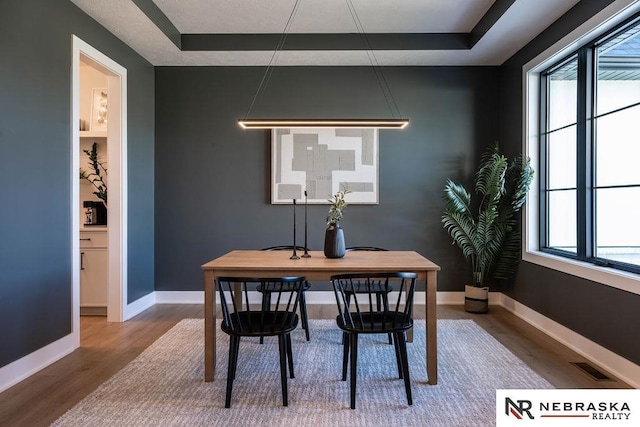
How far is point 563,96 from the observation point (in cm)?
367

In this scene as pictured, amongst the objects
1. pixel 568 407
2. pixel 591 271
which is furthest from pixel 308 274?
pixel 591 271

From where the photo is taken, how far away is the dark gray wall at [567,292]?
8.80 ft

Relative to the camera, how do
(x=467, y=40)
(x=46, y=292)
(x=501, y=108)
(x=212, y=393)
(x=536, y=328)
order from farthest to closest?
(x=501, y=108)
(x=467, y=40)
(x=536, y=328)
(x=46, y=292)
(x=212, y=393)

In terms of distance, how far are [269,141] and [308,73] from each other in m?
0.92

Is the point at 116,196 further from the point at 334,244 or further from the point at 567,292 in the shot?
the point at 567,292

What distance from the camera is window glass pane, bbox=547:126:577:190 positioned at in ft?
Result: 11.4

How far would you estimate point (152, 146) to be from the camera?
4672mm

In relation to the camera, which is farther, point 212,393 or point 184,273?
point 184,273

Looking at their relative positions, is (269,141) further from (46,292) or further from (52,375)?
(52,375)

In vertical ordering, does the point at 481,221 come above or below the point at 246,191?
below

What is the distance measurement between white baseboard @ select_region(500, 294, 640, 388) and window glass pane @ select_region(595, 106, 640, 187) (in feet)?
4.01

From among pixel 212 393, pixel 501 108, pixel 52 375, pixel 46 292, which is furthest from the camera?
pixel 501 108

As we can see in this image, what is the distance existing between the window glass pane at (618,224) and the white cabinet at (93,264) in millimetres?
4450

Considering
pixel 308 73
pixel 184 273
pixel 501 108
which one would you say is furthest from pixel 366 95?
pixel 184 273
